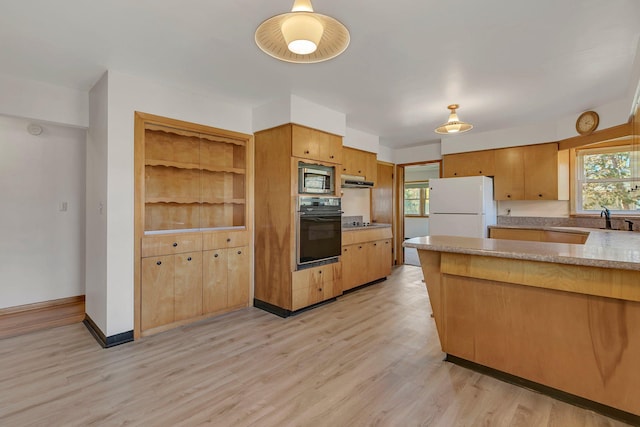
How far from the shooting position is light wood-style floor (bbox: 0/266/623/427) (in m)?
1.81

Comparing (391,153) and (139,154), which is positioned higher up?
(391,153)

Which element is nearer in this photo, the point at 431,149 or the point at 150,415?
the point at 150,415

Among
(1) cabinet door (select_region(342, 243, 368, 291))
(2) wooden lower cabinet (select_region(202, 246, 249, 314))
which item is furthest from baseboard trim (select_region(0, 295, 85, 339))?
(1) cabinet door (select_region(342, 243, 368, 291))

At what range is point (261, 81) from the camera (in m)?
3.04

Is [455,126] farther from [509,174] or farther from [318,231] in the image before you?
[509,174]

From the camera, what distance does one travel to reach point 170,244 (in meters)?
3.12

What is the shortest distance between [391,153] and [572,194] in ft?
10.1

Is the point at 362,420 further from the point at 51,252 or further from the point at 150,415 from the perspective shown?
the point at 51,252

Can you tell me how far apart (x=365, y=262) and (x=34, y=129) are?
458 cm

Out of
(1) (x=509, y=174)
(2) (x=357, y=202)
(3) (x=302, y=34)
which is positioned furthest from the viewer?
(2) (x=357, y=202)

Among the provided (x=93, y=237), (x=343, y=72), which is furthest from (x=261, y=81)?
(x=93, y=237)

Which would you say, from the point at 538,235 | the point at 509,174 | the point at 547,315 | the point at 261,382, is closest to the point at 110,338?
the point at 261,382

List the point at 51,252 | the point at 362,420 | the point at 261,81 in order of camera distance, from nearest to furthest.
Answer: the point at 362,420, the point at 261,81, the point at 51,252

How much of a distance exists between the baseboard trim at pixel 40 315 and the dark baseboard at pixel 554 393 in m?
3.91
